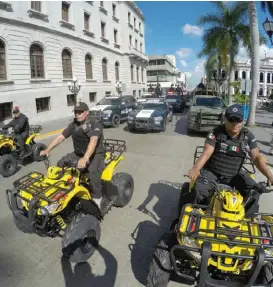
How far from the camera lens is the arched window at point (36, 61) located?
1823 centimetres

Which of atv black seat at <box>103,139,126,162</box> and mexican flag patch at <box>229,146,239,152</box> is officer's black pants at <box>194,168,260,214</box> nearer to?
mexican flag patch at <box>229,146,239,152</box>

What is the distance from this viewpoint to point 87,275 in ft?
9.95

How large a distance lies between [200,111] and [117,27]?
2651cm

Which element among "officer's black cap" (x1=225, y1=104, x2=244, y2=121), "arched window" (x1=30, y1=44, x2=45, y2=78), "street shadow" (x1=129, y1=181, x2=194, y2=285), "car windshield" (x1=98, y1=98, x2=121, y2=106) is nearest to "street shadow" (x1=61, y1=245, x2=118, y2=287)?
"street shadow" (x1=129, y1=181, x2=194, y2=285)

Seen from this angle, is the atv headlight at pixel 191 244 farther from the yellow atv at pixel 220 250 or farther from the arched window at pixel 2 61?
the arched window at pixel 2 61

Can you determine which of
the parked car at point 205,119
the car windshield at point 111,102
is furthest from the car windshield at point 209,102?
the car windshield at point 111,102

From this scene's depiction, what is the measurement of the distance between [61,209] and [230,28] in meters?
21.5

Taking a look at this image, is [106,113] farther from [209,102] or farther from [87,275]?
[87,275]

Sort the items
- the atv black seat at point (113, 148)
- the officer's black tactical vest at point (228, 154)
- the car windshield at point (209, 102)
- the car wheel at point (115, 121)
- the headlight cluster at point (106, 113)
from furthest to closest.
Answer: the car wheel at point (115, 121) < the headlight cluster at point (106, 113) < the car windshield at point (209, 102) < the atv black seat at point (113, 148) < the officer's black tactical vest at point (228, 154)

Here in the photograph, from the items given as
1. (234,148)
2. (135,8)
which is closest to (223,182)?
(234,148)

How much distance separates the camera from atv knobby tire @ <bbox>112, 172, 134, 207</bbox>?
4.62 m

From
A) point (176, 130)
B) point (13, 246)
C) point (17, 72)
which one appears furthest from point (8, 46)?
point (13, 246)

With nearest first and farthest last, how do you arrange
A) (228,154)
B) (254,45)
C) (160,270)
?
(160,270), (228,154), (254,45)

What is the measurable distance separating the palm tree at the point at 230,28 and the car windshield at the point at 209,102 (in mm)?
7896
